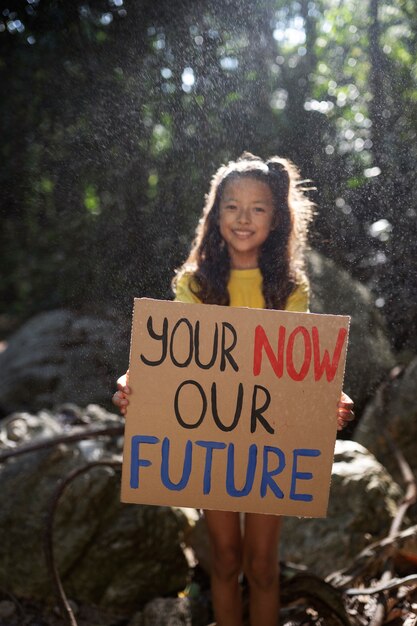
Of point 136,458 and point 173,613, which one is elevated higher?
point 136,458

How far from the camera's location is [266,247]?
70.8 inches

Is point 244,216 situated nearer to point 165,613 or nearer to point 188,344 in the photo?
point 188,344

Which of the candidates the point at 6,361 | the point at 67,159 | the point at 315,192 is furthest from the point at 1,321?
the point at 315,192

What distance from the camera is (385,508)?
2.30 meters

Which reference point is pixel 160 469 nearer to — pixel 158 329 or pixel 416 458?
pixel 158 329

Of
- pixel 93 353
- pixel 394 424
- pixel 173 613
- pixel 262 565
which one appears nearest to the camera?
pixel 262 565

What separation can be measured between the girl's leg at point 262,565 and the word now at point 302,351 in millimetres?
407

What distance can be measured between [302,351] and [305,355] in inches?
0.4

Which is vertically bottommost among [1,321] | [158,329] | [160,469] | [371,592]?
[371,592]

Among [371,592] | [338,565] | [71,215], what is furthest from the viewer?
[71,215]

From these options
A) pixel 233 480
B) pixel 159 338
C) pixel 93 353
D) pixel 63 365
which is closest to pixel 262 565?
pixel 233 480

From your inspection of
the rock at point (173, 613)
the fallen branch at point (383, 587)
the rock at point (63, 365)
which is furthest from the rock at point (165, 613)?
the rock at point (63, 365)

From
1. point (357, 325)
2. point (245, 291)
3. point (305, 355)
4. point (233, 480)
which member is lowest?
point (233, 480)

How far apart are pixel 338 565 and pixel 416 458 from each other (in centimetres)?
75
